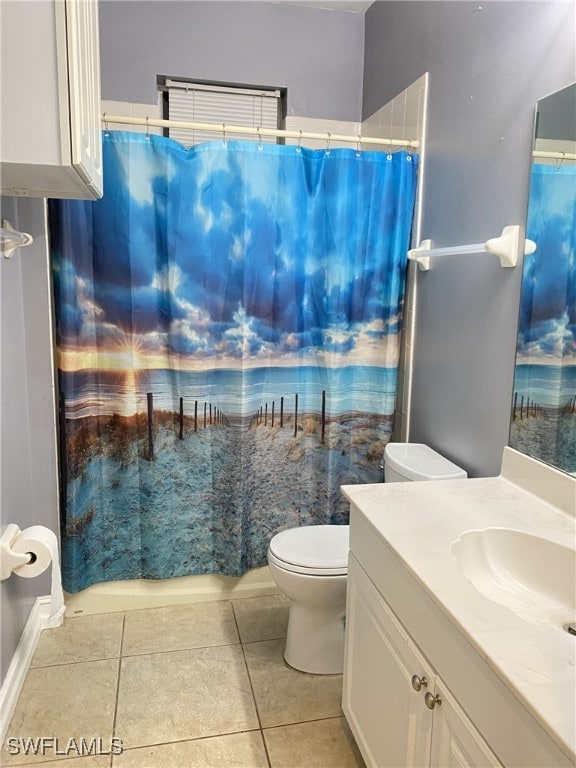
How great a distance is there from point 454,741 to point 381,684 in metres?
0.36

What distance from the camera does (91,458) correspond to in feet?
7.36

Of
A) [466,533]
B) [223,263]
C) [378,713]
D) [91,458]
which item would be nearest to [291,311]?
[223,263]

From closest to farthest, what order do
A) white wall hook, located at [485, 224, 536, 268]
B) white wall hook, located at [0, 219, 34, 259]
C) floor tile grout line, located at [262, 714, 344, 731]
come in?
white wall hook, located at [0, 219, 34, 259], white wall hook, located at [485, 224, 536, 268], floor tile grout line, located at [262, 714, 344, 731]

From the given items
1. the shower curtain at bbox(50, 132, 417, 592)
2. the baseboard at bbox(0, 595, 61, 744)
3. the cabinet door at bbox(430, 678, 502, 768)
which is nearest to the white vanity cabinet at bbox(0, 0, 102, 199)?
the shower curtain at bbox(50, 132, 417, 592)

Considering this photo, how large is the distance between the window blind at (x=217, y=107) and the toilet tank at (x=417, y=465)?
5.32ft

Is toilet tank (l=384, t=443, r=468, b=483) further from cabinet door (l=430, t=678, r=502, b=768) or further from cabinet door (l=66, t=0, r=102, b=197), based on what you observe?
cabinet door (l=66, t=0, r=102, b=197)

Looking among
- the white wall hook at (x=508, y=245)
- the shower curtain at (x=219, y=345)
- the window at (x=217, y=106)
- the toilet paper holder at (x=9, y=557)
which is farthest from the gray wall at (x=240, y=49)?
the toilet paper holder at (x=9, y=557)

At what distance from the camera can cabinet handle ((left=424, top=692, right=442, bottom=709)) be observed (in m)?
1.11

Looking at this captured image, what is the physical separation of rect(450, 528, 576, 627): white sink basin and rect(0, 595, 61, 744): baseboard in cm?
149

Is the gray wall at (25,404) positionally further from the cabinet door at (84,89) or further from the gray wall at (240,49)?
the gray wall at (240,49)

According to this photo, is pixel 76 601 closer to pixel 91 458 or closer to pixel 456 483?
pixel 91 458

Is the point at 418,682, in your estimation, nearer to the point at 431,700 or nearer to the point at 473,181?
the point at 431,700

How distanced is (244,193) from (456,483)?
4.39 ft

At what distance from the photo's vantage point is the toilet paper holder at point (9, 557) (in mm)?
1636
